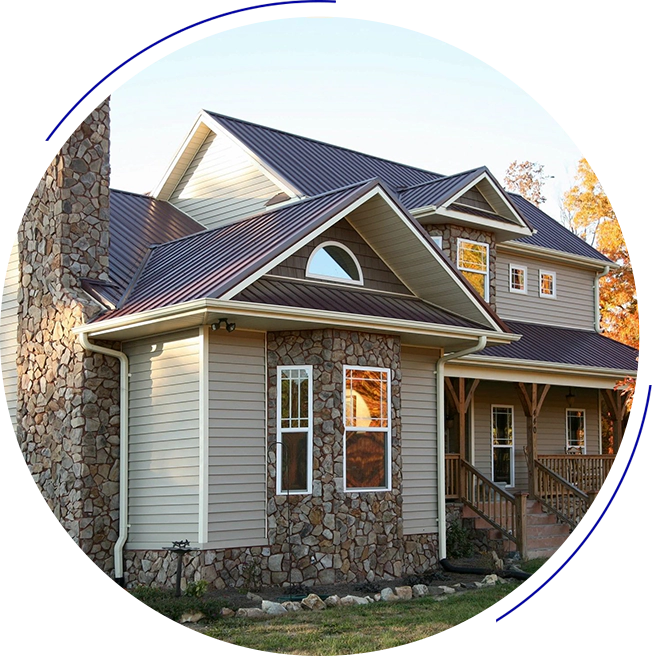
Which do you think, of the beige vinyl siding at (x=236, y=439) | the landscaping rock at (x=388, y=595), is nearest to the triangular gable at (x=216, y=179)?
the beige vinyl siding at (x=236, y=439)

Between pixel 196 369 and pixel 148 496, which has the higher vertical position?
pixel 196 369

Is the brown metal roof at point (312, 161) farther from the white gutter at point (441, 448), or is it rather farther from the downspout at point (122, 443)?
the downspout at point (122, 443)

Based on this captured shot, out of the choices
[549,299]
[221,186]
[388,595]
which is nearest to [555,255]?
[549,299]

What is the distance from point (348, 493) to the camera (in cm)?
1355

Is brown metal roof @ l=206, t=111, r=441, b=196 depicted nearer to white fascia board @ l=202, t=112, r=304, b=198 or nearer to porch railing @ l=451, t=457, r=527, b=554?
white fascia board @ l=202, t=112, r=304, b=198

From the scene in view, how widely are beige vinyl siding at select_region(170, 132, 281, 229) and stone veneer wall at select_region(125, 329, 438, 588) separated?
4.89 meters

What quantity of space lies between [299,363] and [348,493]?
1.99 meters

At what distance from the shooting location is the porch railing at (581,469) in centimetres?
1938

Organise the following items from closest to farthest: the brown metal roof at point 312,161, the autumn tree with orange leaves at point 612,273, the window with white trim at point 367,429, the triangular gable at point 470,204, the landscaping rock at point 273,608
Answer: the landscaping rock at point 273,608, the window with white trim at point 367,429, the brown metal roof at point 312,161, the triangular gable at point 470,204, the autumn tree with orange leaves at point 612,273

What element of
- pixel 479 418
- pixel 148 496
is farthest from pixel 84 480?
pixel 479 418

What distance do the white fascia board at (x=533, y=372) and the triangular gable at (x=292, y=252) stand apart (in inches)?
102

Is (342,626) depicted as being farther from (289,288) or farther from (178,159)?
(178,159)

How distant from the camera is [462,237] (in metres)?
19.3

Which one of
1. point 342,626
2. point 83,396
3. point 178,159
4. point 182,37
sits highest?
point 178,159
